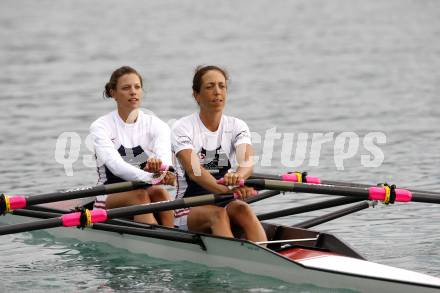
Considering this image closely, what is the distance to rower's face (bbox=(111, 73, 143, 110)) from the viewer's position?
40.0ft

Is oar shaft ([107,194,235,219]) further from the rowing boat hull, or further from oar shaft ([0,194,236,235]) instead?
the rowing boat hull

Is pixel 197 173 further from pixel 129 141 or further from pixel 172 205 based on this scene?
pixel 129 141

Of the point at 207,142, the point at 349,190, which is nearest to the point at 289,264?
the point at 349,190

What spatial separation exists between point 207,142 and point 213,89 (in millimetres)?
606

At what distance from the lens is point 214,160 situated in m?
11.2

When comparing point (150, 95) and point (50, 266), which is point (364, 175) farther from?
point (150, 95)

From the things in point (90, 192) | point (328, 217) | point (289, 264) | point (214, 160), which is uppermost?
point (214, 160)

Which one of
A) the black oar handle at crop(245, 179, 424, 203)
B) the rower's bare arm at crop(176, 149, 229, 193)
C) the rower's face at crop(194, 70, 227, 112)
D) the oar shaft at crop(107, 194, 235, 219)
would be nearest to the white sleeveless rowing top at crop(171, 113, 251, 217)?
the rower's bare arm at crop(176, 149, 229, 193)

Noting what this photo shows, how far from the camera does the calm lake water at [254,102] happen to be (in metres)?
11.7

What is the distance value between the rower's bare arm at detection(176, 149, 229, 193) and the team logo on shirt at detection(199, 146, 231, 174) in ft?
0.78

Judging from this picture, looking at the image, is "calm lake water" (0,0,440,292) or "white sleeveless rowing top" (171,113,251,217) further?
"calm lake water" (0,0,440,292)

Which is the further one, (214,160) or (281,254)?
(214,160)

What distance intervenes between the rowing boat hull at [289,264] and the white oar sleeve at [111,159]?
690 millimetres

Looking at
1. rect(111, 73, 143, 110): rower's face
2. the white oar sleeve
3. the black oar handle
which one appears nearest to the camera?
the black oar handle
